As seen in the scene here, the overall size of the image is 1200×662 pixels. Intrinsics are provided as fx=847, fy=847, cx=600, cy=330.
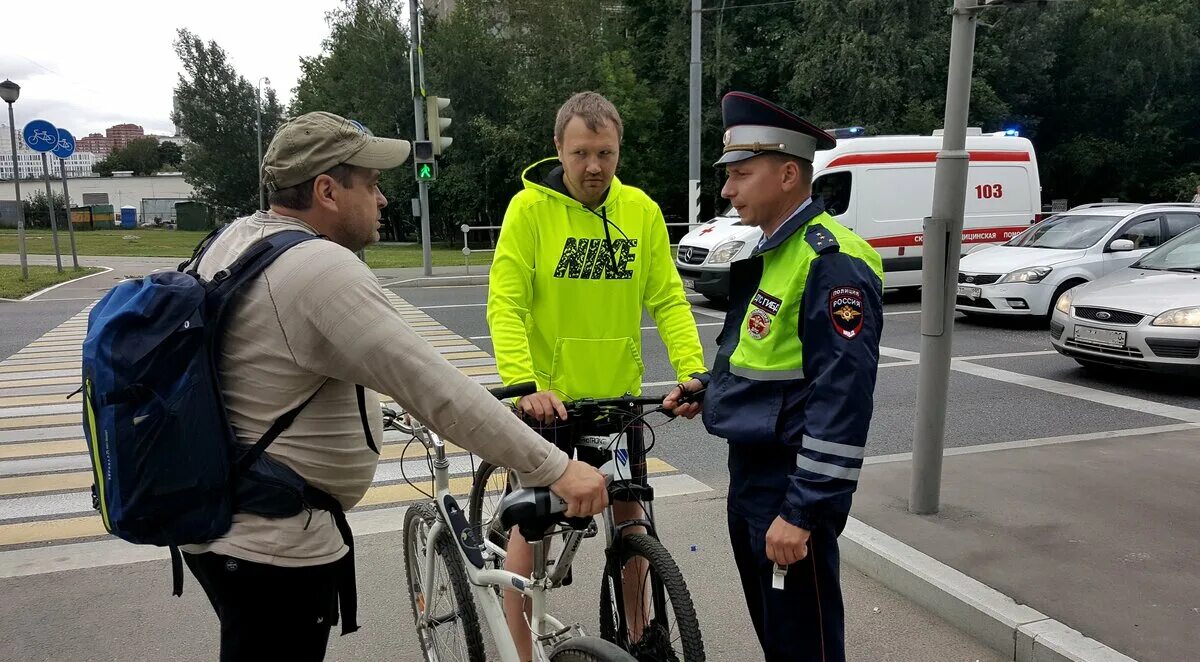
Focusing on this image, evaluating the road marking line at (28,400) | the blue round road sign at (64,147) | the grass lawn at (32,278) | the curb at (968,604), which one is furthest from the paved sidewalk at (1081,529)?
the blue round road sign at (64,147)

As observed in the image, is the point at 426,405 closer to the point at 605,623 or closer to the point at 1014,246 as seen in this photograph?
the point at 605,623

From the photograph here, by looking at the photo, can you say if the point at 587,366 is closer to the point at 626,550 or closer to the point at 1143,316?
the point at 626,550

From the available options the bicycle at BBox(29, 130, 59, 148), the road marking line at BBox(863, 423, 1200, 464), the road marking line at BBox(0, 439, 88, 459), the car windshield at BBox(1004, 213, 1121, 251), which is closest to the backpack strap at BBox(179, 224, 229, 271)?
the road marking line at BBox(863, 423, 1200, 464)

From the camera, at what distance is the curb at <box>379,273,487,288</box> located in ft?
56.1

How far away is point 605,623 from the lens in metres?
2.53

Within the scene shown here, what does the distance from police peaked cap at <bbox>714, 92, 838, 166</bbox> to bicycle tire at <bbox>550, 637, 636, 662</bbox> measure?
1.21 metres

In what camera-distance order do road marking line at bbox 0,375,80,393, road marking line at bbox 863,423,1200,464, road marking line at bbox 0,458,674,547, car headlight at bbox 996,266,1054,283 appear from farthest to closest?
1. car headlight at bbox 996,266,1054,283
2. road marking line at bbox 0,375,80,393
3. road marking line at bbox 863,423,1200,464
4. road marking line at bbox 0,458,674,547

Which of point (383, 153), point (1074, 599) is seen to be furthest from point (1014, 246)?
point (383, 153)

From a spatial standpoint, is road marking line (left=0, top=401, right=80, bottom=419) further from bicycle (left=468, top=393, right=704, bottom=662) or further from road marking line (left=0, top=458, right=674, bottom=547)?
bicycle (left=468, top=393, right=704, bottom=662)

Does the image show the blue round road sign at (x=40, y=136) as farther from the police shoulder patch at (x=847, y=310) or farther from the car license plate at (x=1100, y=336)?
the police shoulder patch at (x=847, y=310)

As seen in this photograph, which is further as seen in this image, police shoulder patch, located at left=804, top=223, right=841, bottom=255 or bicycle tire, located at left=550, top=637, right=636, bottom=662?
police shoulder patch, located at left=804, top=223, right=841, bottom=255

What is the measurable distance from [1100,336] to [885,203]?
5852 mm

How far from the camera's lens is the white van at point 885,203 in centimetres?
1266

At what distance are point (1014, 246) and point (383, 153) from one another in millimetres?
11867
